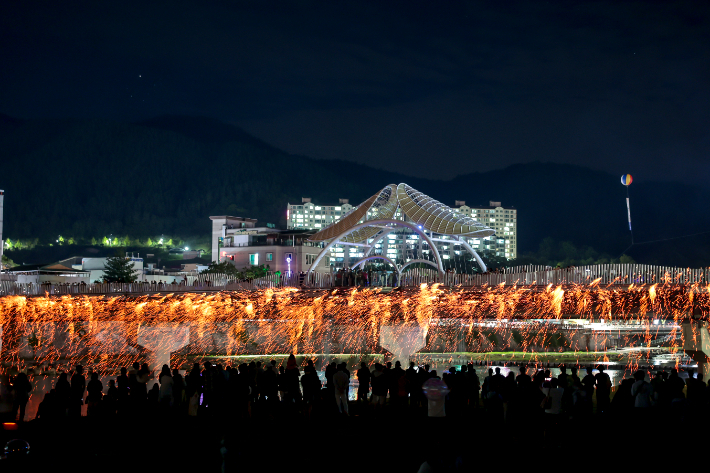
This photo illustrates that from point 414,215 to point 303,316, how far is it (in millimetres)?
20644

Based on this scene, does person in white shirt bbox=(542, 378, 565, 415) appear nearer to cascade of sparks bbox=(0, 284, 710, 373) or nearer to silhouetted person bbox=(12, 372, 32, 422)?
cascade of sparks bbox=(0, 284, 710, 373)

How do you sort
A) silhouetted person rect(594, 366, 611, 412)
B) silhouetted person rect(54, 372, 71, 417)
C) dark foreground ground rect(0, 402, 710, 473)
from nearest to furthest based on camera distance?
dark foreground ground rect(0, 402, 710, 473), silhouetted person rect(594, 366, 611, 412), silhouetted person rect(54, 372, 71, 417)

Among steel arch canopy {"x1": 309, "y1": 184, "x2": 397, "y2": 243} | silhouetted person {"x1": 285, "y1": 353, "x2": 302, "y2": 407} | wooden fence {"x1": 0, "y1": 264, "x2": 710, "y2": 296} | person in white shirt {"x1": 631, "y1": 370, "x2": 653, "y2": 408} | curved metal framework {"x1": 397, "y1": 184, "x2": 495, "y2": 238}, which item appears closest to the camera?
person in white shirt {"x1": 631, "y1": 370, "x2": 653, "y2": 408}

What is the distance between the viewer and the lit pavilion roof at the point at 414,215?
52.0 meters

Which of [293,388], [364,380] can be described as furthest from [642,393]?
[293,388]

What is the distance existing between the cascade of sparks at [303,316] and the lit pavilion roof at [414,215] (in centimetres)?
785

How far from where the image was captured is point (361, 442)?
39.5 feet

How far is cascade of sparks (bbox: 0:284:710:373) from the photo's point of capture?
24891 millimetres

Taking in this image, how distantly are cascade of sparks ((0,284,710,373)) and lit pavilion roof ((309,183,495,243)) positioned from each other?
7.85 meters

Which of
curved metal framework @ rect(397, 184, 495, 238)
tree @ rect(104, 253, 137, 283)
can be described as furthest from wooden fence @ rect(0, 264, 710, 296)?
tree @ rect(104, 253, 137, 283)

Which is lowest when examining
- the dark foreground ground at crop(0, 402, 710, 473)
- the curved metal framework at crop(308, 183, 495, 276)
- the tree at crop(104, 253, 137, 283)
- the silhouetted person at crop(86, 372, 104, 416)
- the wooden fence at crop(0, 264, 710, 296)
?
the dark foreground ground at crop(0, 402, 710, 473)

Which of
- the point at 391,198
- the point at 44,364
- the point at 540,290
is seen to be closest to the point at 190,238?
the point at 391,198

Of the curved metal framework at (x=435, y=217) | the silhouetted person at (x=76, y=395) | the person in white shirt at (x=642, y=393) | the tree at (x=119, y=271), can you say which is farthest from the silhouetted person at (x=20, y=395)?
the tree at (x=119, y=271)

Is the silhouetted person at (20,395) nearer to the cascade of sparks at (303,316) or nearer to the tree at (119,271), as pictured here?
the cascade of sparks at (303,316)
